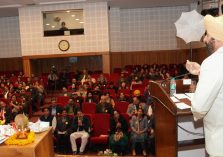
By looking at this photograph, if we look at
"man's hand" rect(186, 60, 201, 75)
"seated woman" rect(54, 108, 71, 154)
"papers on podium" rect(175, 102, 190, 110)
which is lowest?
"seated woman" rect(54, 108, 71, 154)

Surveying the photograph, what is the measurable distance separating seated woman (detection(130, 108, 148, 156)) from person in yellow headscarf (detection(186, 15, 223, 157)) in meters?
5.33

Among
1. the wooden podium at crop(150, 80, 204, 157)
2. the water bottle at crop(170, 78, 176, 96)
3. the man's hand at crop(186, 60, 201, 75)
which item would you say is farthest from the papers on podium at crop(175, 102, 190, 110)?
the water bottle at crop(170, 78, 176, 96)

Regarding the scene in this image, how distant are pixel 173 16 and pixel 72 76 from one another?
7.29 m

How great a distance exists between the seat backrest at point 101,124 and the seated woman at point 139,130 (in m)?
0.83

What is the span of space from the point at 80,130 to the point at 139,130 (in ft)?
5.58

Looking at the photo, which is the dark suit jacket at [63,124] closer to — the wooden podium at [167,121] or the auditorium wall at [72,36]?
the wooden podium at [167,121]

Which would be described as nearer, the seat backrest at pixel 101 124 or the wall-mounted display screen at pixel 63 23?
the seat backrest at pixel 101 124

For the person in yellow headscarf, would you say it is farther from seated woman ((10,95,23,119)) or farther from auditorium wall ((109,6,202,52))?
auditorium wall ((109,6,202,52))

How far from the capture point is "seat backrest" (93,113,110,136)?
8062 millimetres

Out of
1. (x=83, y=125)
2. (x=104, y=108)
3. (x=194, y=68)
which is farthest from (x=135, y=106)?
(x=194, y=68)

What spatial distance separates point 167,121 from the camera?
347cm

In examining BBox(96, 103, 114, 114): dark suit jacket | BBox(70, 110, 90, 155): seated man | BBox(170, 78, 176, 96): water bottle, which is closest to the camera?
BBox(170, 78, 176, 96): water bottle

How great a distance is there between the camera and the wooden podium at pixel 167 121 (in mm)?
3186

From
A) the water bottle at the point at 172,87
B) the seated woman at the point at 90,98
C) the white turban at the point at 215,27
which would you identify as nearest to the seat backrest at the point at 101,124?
the seated woman at the point at 90,98
